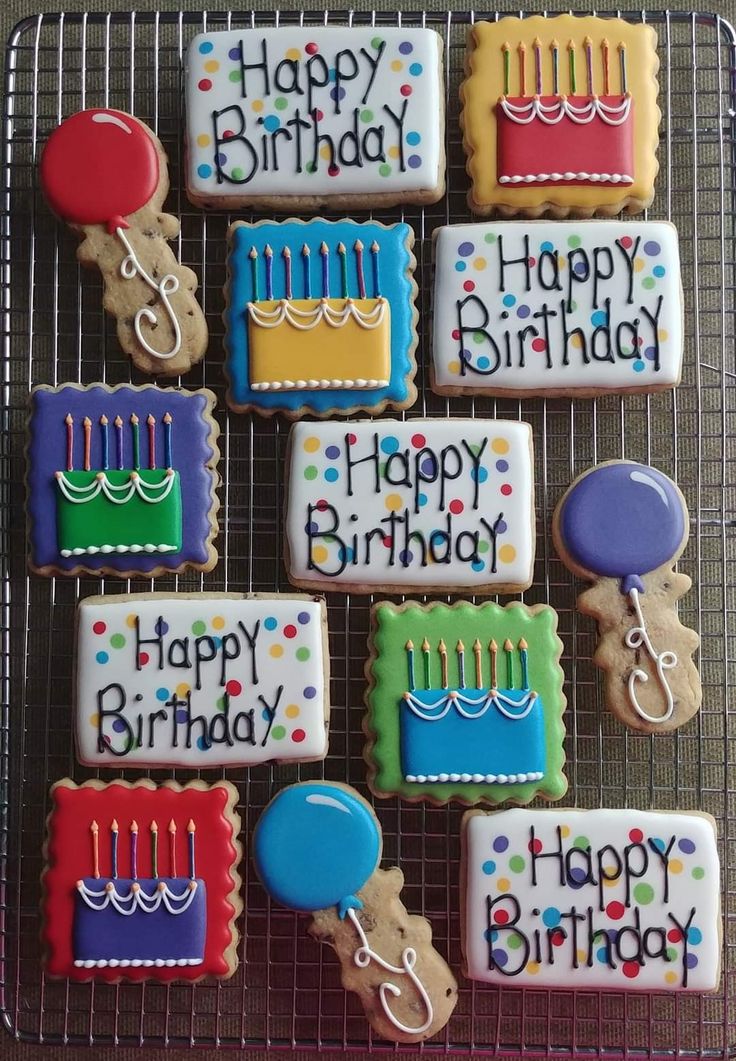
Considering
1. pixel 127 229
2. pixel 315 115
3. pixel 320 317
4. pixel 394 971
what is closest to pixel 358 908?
pixel 394 971

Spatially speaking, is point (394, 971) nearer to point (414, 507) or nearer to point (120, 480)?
point (414, 507)

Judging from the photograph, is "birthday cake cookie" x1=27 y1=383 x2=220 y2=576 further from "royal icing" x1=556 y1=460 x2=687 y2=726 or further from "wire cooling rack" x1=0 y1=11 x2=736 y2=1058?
"royal icing" x1=556 y1=460 x2=687 y2=726

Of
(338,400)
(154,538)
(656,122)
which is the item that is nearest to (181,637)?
(154,538)

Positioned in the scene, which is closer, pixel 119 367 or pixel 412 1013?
pixel 412 1013

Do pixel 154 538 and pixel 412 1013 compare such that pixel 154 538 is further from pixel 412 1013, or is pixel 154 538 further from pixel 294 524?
pixel 412 1013

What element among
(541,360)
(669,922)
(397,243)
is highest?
(397,243)

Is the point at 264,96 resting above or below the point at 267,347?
above

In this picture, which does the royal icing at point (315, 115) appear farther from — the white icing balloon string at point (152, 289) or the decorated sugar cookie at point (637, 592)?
the decorated sugar cookie at point (637, 592)
